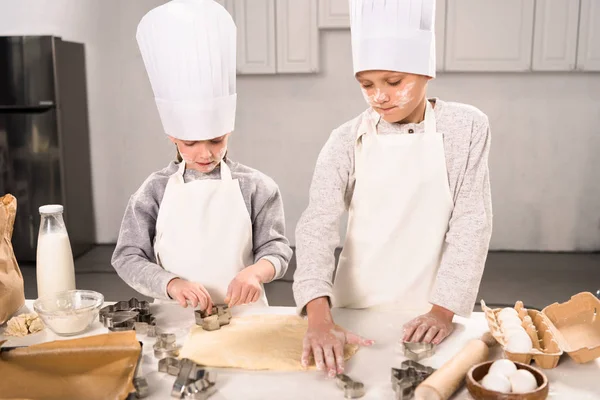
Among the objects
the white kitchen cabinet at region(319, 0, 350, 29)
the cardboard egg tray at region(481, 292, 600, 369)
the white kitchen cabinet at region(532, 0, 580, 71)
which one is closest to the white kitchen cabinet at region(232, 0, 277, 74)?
the white kitchen cabinet at region(319, 0, 350, 29)

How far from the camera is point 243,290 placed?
4.00 feet

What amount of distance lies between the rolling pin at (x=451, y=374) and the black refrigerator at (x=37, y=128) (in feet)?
9.88

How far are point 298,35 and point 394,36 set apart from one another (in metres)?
2.57

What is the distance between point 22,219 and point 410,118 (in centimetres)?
284

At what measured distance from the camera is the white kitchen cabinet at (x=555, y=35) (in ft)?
11.5

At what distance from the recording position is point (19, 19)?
11.6ft

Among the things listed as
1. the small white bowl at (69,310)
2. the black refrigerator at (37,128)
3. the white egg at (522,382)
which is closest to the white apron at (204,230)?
the small white bowl at (69,310)

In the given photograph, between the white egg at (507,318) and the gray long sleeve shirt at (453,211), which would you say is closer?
the white egg at (507,318)

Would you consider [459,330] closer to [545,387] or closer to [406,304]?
[406,304]

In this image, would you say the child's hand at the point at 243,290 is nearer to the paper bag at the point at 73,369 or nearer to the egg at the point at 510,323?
the paper bag at the point at 73,369

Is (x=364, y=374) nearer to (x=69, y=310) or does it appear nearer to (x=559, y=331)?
(x=559, y=331)

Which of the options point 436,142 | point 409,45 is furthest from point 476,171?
point 409,45

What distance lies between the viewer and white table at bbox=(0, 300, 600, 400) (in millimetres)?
902

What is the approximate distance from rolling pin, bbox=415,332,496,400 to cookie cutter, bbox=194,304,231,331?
42 centimetres
